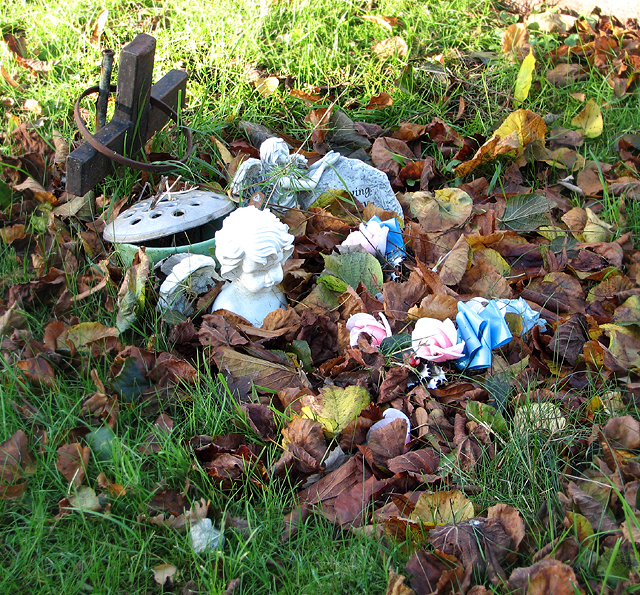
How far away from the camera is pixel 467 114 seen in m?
3.15

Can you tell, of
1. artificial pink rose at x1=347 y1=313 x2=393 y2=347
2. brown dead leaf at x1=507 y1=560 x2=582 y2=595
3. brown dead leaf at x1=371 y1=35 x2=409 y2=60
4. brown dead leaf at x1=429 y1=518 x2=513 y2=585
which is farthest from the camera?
brown dead leaf at x1=371 y1=35 x2=409 y2=60

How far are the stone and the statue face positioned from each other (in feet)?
1.99

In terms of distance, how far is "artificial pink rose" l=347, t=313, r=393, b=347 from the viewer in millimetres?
1928

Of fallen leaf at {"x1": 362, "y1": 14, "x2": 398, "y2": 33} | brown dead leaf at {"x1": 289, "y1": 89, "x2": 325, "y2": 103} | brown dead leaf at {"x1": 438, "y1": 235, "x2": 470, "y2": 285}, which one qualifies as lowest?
brown dead leaf at {"x1": 438, "y1": 235, "x2": 470, "y2": 285}

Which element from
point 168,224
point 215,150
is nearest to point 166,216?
point 168,224

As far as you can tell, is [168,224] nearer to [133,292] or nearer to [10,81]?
[133,292]

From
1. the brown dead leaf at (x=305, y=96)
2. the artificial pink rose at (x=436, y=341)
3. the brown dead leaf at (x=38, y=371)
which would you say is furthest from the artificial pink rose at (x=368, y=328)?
the brown dead leaf at (x=305, y=96)

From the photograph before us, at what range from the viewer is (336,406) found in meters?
1.74

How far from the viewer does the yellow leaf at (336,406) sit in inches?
67.2

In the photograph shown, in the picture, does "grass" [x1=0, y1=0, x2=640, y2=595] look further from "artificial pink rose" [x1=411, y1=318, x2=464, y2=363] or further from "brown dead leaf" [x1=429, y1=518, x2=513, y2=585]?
"artificial pink rose" [x1=411, y1=318, x2=464, y2=363]

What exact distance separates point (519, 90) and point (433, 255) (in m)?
1.25

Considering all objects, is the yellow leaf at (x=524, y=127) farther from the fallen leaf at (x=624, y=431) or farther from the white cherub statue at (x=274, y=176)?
the fallen leaf at (x=624, y=431)

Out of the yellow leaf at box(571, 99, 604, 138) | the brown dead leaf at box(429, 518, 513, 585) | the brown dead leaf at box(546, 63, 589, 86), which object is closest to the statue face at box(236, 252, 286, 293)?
the brown dead leaf at box(429, 518, 513, 585)

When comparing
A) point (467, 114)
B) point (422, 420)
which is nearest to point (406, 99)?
point (467, 114)
